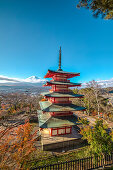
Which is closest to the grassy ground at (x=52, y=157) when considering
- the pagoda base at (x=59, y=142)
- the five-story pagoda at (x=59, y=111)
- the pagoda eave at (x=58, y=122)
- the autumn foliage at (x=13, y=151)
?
the pagoda base at (x=59, y=142)

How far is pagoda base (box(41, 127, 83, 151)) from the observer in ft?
30.9

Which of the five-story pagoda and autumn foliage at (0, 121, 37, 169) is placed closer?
autumn foliage at (0, 121, 37, 169)


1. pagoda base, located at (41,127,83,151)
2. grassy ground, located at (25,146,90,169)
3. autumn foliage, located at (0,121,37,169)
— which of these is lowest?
grassy ground, located at (25,146,90,169)

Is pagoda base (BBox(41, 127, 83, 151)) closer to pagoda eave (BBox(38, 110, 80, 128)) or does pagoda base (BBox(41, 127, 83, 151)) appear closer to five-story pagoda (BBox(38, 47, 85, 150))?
five-story pagoda (BBox(38, 47, 85, 150))

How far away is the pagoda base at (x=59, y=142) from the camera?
943 centimetres

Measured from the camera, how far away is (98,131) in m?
6.86

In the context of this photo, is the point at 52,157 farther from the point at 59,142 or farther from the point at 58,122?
the point at 58,122

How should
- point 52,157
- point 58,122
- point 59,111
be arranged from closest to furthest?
point 52,157 → point 59,111 → point 58,122

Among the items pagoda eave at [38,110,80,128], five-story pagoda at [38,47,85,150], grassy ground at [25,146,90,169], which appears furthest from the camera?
five-story pagoda at [38,47,85,150]

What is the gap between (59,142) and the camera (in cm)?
962

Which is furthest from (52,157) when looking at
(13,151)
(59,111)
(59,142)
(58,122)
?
(13,151)

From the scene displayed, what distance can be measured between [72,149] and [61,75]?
10.3 meters

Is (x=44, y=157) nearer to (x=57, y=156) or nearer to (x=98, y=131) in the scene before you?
(x=57, y=156)

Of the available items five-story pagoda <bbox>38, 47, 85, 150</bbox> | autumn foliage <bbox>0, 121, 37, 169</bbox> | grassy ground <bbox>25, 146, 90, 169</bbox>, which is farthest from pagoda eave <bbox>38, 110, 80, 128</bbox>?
autumn foliage <bbox>0, 121, 37, 169</bbox>
